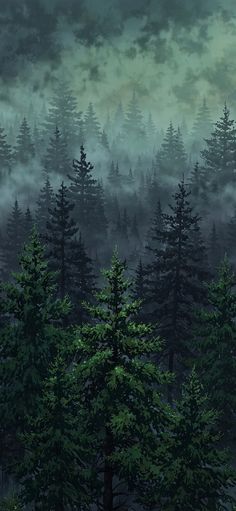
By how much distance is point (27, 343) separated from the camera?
66.0 feet

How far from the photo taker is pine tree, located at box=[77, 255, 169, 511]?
49.4 feet

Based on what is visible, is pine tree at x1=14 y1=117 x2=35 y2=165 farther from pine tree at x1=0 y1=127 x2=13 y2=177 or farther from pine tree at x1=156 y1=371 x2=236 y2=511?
pine tree at x1=156 y1=371 x2=236 y2=511

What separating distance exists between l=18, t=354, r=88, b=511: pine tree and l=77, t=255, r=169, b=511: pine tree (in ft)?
2.44

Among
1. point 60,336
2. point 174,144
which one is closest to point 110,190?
point 174,144

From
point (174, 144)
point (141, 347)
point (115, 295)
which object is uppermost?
point (174, 144)

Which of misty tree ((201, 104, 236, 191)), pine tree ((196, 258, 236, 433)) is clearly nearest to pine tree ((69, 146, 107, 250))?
misty tree ((201, 104, 236, 191))

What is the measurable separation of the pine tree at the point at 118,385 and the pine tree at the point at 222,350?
8.15 meters

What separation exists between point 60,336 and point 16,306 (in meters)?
1.94

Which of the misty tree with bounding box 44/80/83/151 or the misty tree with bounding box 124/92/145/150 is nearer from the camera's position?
the misty tree with bounding box 44/80/83/151

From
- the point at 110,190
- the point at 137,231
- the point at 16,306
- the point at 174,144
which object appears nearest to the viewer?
the point at 16,306

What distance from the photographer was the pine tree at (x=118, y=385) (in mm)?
15070

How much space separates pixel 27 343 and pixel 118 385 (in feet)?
19.0

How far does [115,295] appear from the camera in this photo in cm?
1587

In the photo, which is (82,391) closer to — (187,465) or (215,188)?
(187,465)
